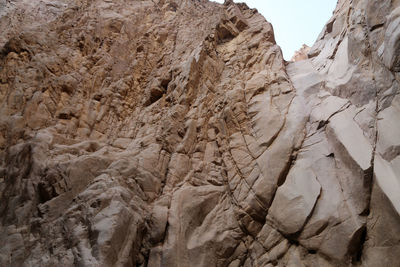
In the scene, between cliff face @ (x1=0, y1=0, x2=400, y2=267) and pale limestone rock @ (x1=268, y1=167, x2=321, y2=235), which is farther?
pale limestone rock @ (x1=268, y1=167, x2=321, y2=235)

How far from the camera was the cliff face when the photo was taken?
328 inches

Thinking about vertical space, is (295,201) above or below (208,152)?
below

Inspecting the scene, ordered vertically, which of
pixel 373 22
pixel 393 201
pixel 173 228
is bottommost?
pixel 393 201

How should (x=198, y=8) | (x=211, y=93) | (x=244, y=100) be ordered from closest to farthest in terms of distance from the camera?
(x=244, y=100) → (x=211, y=93) → (x=198, y=8)

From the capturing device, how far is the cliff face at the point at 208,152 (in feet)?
27.4

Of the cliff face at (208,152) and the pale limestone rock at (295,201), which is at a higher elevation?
the cliff face at (208,152)

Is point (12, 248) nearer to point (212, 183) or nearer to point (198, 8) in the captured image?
point (212, 183)

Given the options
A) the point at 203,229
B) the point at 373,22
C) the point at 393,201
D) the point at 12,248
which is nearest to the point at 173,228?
the point at 203,229

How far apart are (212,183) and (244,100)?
439 centimetres

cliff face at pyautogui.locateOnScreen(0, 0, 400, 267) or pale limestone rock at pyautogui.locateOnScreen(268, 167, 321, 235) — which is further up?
cliff face at pyautogui.locateOnScreen(0, 0, 400, 267)

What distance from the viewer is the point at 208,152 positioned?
40.7 ft

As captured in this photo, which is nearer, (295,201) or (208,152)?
(295,201)

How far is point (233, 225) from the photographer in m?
9.95

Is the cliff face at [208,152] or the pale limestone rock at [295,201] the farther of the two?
the pale limestone rock at [295,201]
